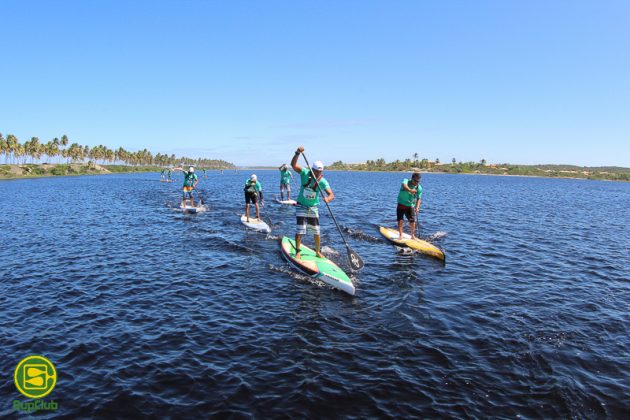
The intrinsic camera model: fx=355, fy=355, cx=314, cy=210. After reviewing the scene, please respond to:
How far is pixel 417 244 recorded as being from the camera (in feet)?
56.4

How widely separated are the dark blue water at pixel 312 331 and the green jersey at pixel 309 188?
9.28 feet

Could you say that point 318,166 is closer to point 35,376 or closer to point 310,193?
point 310,193

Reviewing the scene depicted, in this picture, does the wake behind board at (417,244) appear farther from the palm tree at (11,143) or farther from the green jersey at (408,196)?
the palm tree at (11,143)

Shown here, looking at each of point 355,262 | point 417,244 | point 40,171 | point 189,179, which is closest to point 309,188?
point 355,262

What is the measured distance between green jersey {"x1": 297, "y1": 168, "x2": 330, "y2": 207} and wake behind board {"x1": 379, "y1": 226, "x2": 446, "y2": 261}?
634 cm

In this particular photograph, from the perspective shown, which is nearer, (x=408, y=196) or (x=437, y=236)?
(x=408, y=196)

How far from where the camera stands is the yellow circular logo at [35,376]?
676 centimetres

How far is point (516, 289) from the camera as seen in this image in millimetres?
12477

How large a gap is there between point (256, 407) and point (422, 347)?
13.6ft

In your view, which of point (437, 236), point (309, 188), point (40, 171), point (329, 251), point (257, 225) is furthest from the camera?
point (40, 171)

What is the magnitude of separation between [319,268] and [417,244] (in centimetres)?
666

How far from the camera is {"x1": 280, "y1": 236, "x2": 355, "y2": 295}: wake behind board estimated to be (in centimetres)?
1162

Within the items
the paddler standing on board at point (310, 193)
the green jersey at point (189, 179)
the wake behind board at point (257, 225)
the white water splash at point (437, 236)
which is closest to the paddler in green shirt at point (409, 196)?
the white water splash at point (437, 236)

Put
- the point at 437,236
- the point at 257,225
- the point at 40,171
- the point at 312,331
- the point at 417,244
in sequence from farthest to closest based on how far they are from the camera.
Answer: the point at 40,171 < the point at 257,225 < the point at 437,236 < the point at 417,244 < the point at 312,331
